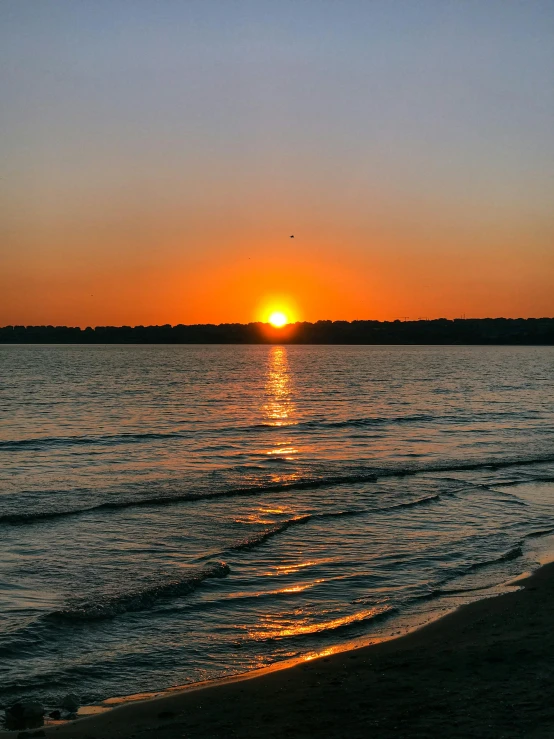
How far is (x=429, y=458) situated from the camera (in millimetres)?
26641

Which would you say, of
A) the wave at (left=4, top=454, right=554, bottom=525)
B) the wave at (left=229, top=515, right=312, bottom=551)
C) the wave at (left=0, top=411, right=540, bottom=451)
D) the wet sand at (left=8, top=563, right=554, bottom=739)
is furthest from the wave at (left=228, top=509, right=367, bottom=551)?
the wave at (left=0, top=411, right=540, bottom=451)

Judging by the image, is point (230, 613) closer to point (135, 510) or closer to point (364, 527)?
point (364, 527)

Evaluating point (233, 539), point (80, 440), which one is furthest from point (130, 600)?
point (80, 440)

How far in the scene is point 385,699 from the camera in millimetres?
7117

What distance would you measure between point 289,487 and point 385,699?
13635mm

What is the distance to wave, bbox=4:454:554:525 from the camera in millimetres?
16875

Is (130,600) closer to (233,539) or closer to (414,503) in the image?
(233,539)

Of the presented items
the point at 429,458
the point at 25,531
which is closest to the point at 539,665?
the point at 25,531

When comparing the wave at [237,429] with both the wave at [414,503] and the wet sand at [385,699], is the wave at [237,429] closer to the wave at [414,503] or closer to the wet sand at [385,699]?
the wave at [414,503]

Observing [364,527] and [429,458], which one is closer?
[364,527]

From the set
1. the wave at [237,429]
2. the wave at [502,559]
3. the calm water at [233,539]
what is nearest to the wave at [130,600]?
the calm water at [233,539]

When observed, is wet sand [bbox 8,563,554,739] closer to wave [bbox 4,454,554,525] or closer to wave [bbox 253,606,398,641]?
wave [bbox 253,606,398,641]

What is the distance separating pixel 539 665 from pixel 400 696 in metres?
1.66

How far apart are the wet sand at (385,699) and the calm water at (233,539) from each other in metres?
0.80
